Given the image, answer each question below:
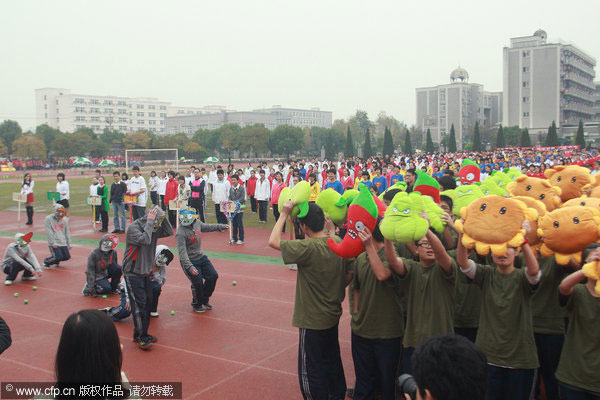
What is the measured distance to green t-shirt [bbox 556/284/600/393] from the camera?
136 inches

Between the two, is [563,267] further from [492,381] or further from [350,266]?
[350,266]

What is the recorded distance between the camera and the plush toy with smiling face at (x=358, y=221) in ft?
13.3

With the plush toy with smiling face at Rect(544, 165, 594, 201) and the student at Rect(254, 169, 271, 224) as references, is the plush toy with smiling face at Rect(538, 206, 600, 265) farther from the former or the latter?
the student at Rect(254, 169, 271, 224)

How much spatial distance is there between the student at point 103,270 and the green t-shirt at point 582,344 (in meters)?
7.45

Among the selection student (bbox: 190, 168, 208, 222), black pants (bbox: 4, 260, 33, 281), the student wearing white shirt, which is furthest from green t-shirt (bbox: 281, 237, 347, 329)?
the student wearing white shirt

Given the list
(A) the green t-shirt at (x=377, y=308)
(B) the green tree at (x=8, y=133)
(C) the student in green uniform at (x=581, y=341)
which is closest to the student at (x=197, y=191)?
(A) the green t-shirt at (x=377, y=308)

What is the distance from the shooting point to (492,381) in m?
3.88

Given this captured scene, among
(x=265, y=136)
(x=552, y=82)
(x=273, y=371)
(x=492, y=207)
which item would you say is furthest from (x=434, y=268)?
(x=552, y=82)

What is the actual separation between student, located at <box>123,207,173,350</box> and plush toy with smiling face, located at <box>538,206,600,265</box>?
15.8ft

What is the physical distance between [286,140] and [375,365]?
66.6 m

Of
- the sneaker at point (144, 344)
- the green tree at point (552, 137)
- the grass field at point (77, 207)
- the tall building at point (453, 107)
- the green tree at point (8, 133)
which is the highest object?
the tall building at point (453, 107)

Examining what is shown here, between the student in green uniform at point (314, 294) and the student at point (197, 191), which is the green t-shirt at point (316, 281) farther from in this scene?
the student at point (197, 191)

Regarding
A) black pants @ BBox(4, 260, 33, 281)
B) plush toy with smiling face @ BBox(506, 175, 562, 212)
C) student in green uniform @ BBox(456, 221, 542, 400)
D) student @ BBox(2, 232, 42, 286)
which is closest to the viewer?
student in green uniform @ BBox(456, 221, 542, 400)

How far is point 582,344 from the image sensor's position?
11.6ft
